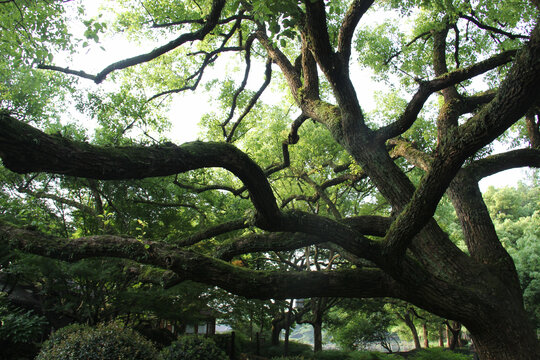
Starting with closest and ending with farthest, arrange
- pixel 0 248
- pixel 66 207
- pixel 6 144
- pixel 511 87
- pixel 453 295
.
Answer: pixel 6 144
pixel 511 87
pixel 453 295
pixel 0 248
pixel 66 207

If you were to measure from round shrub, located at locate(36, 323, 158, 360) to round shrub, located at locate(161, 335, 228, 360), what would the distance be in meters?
0.41

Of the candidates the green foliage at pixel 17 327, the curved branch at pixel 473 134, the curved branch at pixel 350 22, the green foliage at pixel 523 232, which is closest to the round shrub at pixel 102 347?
the green foliage at pixel 17 327

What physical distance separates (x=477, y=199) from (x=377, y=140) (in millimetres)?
1865

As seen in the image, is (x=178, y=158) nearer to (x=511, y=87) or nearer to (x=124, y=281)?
(x=511, y=87)

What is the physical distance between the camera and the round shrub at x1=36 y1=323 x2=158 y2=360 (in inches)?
285

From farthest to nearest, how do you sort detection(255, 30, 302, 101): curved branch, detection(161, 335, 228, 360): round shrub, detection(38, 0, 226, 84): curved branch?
detection(161, 335, 228, 360): round shrub
detection(255, 30, 302, 101): curved branch
detection(38, 0, 226, 84): curved branch

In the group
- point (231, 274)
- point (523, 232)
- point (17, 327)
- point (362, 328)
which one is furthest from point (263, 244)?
point (523, 232)

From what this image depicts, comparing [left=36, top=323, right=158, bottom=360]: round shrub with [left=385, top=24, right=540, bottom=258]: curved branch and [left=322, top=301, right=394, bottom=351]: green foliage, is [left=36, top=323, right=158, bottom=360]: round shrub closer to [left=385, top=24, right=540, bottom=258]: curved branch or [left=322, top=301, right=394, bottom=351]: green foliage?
[left=385, top=24, right=540, bottom=258]: curved branch

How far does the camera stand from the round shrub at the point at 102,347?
725cm

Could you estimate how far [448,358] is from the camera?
12797 millimetres

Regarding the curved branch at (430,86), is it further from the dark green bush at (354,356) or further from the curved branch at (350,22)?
the dark green bush at (354,356)

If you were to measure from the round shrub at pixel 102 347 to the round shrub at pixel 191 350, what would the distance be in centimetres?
41

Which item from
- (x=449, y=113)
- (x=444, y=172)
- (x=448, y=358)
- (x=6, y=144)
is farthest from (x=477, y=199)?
(x=448, y=358)

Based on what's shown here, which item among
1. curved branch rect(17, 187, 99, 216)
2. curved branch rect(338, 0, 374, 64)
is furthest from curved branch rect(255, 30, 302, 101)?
curved branch rect(17, 187, 99, 216)
